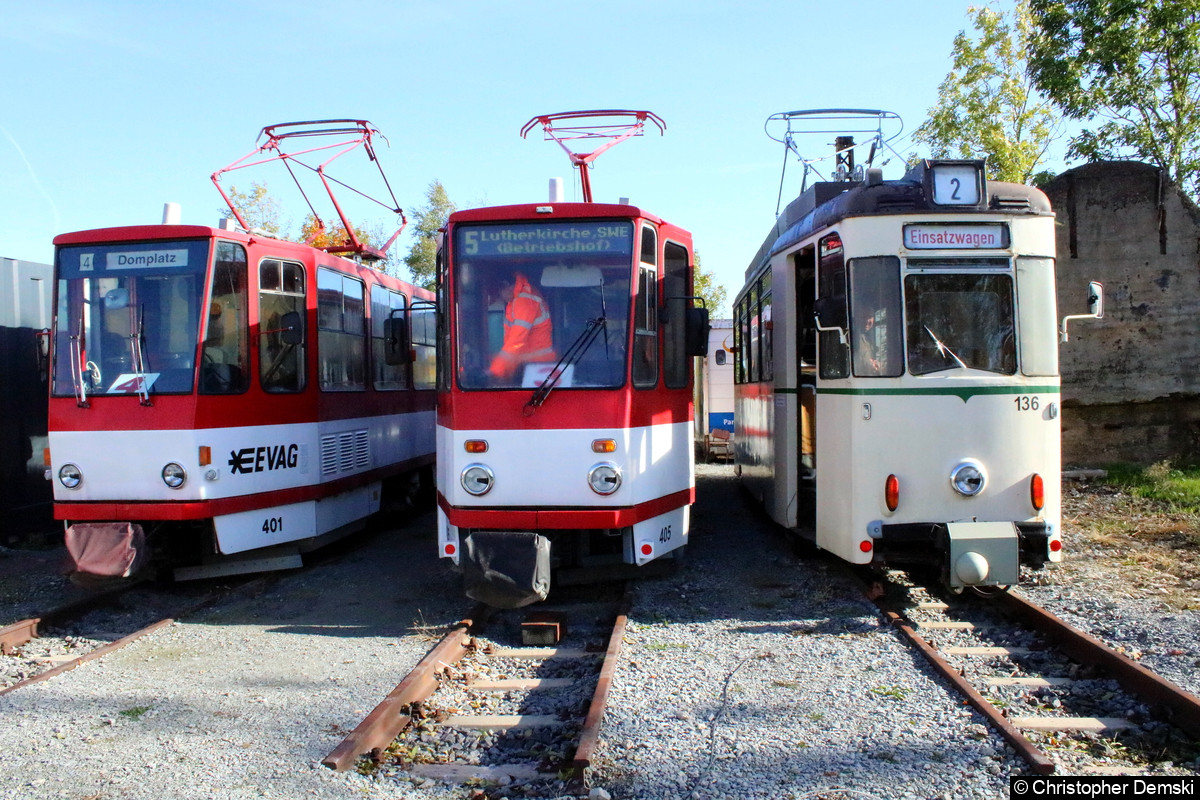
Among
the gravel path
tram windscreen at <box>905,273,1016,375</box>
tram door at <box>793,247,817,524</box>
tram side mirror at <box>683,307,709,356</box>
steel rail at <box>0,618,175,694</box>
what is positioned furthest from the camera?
tram door at <box>793,247,817,524</box>

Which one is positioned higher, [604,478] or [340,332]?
[340,332]

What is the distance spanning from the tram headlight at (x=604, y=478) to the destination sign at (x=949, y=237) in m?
2.63

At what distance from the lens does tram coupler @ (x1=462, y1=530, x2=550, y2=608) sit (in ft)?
21.5

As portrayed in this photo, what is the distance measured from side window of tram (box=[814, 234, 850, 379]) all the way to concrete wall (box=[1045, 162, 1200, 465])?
7.75 meters

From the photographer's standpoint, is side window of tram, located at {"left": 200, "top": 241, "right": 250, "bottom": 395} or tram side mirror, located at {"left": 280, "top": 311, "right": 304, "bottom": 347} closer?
side window of tram, located at {"left": 200, "top": 241, "right": 250, "bottom": 395}

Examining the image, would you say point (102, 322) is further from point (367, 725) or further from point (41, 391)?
point (367, 725)

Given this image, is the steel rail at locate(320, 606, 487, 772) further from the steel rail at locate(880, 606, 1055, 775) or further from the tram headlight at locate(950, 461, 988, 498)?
the tram headlight at locate(950, 461, 988, 498)

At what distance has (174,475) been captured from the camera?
7.57m

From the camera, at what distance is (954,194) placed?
21.9 ft

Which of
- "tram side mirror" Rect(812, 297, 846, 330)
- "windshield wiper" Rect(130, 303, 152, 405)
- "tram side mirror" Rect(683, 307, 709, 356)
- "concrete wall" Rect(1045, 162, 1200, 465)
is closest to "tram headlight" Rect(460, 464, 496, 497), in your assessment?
"tram side mirror" Rect(683, 307, 709, 356)

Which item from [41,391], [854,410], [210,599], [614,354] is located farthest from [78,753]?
[41,391]

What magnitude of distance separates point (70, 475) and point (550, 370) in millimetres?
4103

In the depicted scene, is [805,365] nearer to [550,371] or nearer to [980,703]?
[550,371]

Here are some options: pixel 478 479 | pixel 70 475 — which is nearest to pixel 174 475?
pixel 70 475
